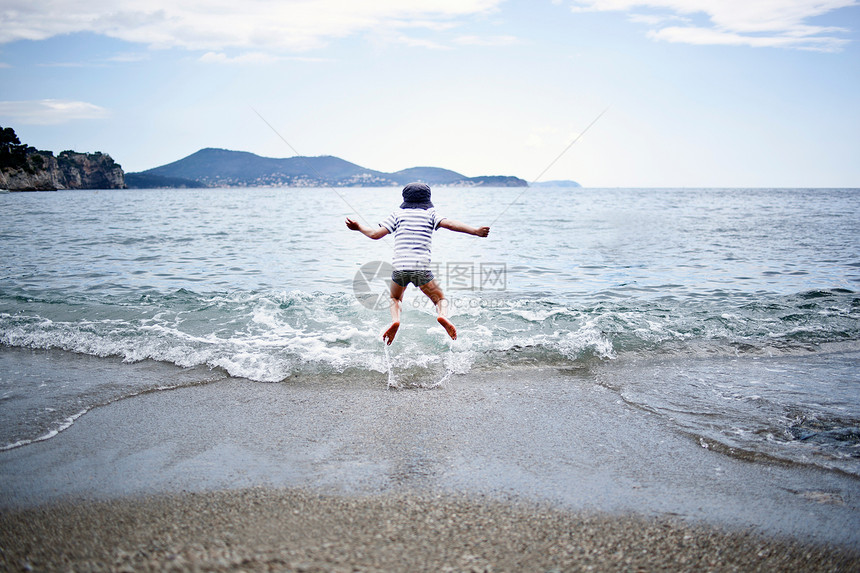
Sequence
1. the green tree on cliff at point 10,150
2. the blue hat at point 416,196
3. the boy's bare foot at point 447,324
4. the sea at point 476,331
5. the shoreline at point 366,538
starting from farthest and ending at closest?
the green tree on cliff at point 10,150 → the blue hat at point 416,196 → the boy's bare foot at point 447,324 → the sea at point 476,331 → the shoreline at point 366,538

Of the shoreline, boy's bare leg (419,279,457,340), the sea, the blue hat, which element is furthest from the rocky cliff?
the shoreline

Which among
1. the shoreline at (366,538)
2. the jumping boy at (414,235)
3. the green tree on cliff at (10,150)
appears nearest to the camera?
the shoreline at (366,538)

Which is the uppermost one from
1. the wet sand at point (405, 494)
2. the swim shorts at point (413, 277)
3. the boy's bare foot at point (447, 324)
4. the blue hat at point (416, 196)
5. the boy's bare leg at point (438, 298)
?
the blue hat at point (416, 196)

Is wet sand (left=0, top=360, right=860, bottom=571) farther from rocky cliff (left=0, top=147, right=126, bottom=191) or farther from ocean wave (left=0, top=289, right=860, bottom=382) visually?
rocky cliff (left=0, top=147, right=126, bottom=191)

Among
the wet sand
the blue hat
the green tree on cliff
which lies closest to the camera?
the wet sand

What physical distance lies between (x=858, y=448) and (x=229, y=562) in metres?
5.53

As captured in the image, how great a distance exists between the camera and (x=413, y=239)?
22.0ft

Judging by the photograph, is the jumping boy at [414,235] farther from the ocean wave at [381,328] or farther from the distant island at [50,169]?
the distant island at [50,169]

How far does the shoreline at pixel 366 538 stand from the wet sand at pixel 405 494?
0.01m

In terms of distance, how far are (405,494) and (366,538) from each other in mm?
641

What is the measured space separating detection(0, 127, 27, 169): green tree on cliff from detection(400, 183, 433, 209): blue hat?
124 metres

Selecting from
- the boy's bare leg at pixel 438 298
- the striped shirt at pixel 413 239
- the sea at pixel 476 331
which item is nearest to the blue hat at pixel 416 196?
the striped shirt at pixel 413 239

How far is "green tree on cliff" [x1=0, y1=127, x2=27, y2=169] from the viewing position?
99.6 m

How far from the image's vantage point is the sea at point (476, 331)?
5.91 meters
